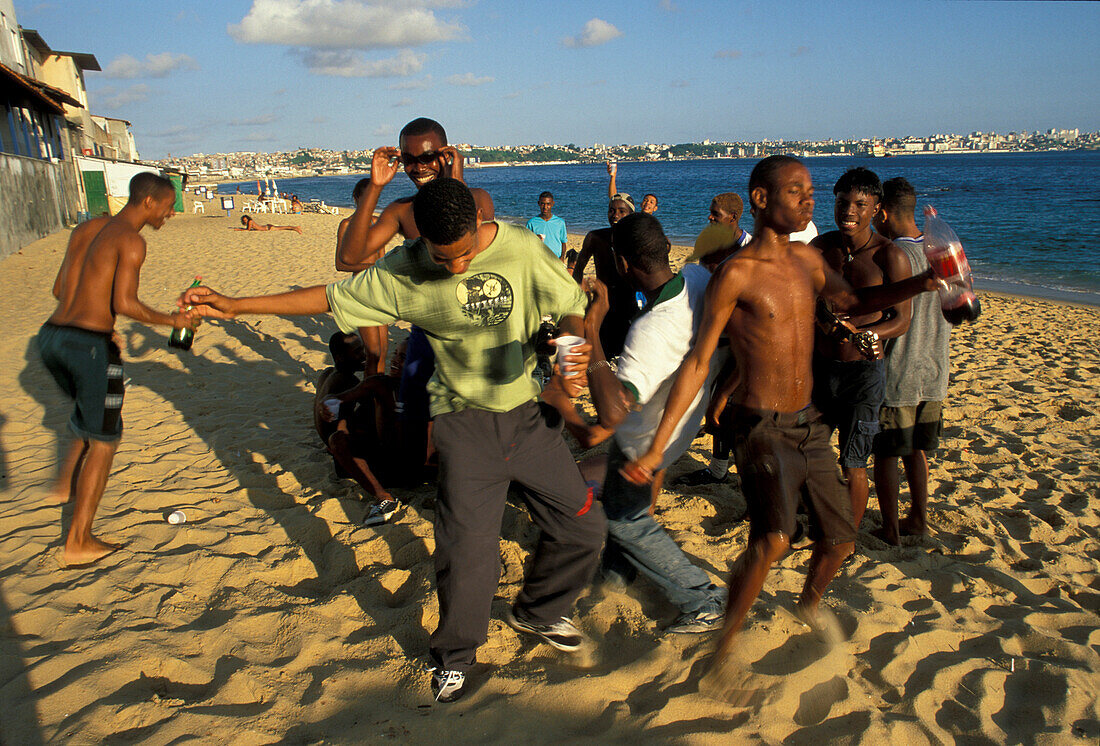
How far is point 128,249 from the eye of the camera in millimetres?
3521

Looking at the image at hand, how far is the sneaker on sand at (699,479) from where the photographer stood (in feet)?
14.5

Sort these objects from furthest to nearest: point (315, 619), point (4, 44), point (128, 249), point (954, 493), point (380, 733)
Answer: point (4, 44) < point (954, 493) < point (128, 249) < point (315, 619) < point (380, 733)

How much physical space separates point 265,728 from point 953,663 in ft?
8.92

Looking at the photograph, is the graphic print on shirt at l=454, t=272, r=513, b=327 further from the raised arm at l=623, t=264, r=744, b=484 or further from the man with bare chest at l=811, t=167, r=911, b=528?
the man with bare chest at l=811, t=167, r=911, b=528

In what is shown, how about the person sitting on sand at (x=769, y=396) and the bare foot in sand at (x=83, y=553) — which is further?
the bare foot in sand at (x=83, y=553)

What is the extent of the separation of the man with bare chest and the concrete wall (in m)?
17.6

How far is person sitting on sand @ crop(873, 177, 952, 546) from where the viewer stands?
138 inches

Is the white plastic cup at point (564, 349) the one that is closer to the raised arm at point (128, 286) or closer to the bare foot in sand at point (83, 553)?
the raised arm at point (128, 286)

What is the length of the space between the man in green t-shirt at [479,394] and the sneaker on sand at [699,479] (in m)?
1.92

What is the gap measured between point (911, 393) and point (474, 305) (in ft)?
8.47

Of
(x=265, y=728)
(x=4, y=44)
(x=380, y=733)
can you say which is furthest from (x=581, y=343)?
(x=4, y=44)

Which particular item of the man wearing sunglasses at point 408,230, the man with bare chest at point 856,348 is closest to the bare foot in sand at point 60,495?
the man wearing sunglasses at point 408,230

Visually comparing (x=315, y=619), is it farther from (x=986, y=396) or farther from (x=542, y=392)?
(x=986, y=396)

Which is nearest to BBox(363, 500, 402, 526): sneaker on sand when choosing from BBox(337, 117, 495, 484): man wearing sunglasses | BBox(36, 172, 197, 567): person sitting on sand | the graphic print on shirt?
BBox(337, 117, 495, 484): man wearing sunglasses
